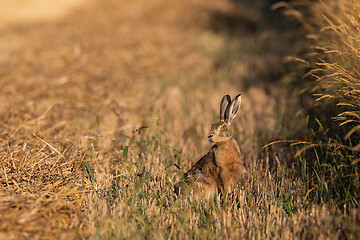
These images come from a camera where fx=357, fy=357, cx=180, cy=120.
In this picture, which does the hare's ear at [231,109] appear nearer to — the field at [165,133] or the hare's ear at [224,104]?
the hare's ear at [224,104]

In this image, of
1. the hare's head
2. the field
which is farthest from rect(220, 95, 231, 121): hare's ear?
the field

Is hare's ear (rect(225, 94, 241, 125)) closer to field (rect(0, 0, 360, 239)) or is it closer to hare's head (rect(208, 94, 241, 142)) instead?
hare's head (rect(208, 94, 241, 142))

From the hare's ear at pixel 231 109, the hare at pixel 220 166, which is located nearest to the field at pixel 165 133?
the hare at pixel 220 166

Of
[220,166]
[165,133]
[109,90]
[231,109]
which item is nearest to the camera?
[220,166]

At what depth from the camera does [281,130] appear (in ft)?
16.6

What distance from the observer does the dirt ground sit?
350 cm

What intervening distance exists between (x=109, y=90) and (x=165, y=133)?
2409 mm

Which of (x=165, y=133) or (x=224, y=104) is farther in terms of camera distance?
(x=165, y=133)

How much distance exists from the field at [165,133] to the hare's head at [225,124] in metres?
0.60

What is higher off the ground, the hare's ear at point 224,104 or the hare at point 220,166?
the hare's ear at point 224,104

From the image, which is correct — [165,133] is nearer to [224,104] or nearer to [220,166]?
[224,104]

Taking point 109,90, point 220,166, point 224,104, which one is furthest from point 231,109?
point 109,90

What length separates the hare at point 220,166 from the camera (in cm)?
342

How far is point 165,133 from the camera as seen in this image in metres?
5.25
